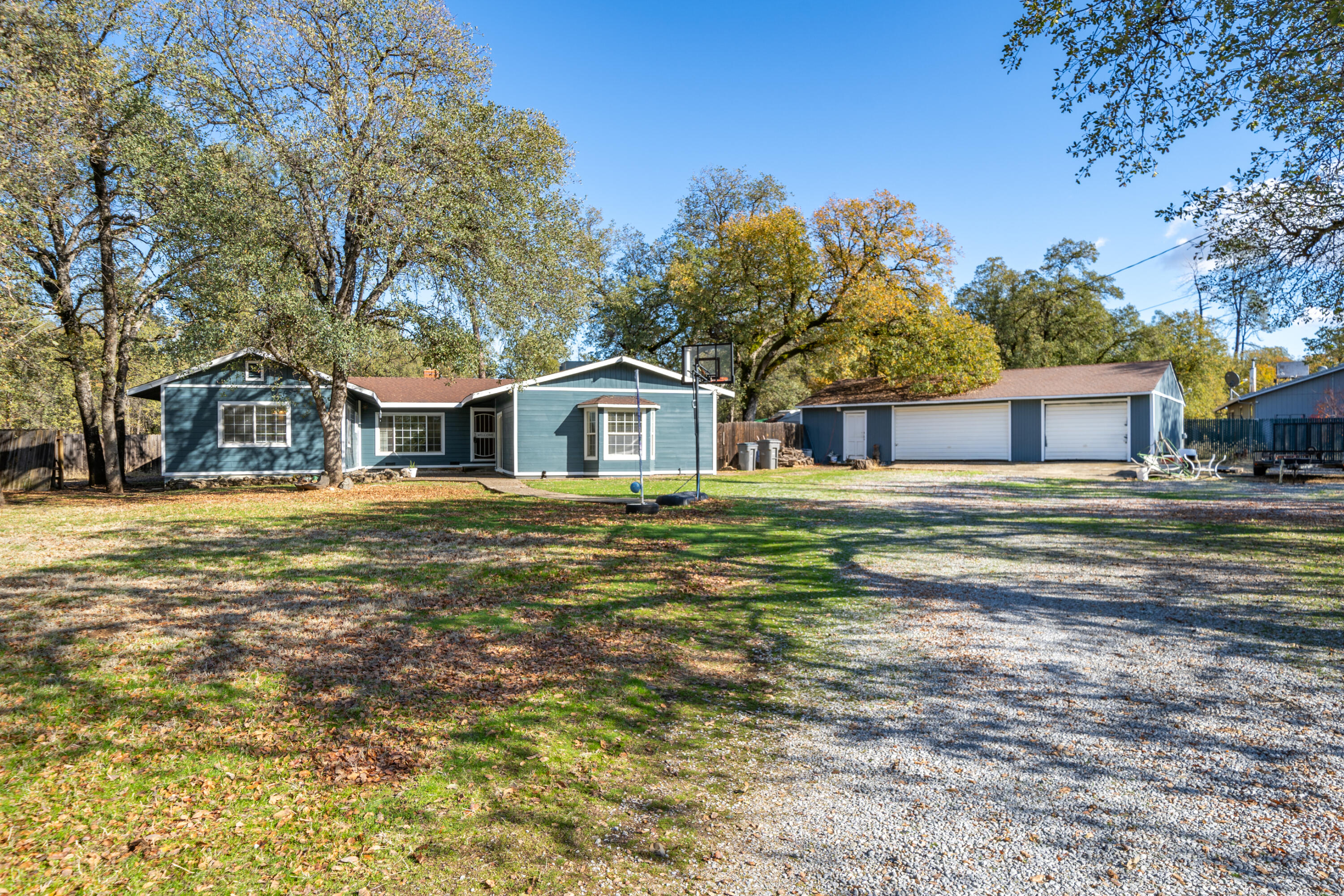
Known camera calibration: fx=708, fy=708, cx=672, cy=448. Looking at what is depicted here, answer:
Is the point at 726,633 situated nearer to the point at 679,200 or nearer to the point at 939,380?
the point at 939,380

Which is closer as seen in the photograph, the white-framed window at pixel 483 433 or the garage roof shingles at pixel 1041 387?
the garage roof shingles at pixel 1041 387

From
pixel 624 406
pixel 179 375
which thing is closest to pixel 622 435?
pixel 624 406

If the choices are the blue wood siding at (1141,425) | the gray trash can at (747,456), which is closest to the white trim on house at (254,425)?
the gray trash can at (747,456)

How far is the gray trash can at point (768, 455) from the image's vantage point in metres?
26.5

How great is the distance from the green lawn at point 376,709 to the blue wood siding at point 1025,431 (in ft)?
70.8

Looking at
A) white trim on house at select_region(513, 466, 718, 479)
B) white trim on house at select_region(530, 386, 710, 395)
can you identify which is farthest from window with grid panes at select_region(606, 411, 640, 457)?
white trim on house at select_region(530, 386, 710, 395)

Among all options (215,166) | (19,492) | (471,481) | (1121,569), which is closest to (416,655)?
(1121,569)

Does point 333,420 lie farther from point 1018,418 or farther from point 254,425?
point 1018,418

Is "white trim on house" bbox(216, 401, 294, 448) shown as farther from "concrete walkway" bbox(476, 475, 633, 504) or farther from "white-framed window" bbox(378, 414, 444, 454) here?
"concrete walkway" bbox(476, 475, 633, 504)

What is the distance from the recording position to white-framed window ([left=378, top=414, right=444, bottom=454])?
2455 cm

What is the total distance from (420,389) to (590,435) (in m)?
8.41

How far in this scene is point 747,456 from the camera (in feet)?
85.1

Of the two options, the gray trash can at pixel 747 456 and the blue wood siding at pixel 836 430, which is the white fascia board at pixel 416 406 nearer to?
the gray trash can at pixel 747 456

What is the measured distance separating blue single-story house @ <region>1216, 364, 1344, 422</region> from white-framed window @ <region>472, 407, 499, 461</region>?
2876 cm
